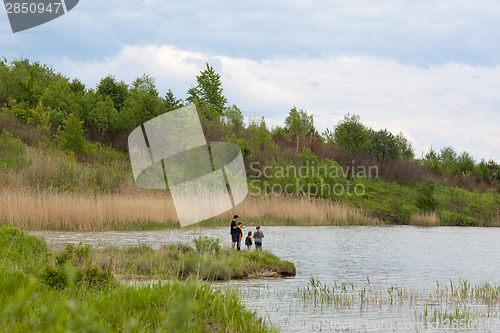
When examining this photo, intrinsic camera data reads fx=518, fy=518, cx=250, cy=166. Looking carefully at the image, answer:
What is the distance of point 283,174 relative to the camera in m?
48.5

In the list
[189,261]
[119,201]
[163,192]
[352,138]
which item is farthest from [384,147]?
[189,261]

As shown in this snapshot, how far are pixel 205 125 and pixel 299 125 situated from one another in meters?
18.7

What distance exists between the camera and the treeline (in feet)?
164

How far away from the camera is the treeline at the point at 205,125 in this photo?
4994 cm

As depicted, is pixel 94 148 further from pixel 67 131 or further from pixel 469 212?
pixel 469 212

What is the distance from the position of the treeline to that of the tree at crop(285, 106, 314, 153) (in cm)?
14

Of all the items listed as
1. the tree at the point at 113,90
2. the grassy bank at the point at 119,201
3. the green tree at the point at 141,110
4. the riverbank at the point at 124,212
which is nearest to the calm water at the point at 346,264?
the riverbank at the point at 124,212

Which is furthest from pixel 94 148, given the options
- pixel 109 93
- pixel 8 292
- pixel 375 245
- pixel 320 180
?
pixel 8 292

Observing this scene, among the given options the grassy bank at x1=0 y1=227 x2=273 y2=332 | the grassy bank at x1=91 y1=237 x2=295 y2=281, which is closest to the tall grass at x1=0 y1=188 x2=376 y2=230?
the grassy bank at x1=91 y1=237 x2=295 y2=281

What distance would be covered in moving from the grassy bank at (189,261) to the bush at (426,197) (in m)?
36.9

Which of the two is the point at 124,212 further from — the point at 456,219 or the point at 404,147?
the point at 404,147

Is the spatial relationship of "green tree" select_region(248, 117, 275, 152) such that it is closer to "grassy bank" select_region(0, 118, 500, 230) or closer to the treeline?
the treeline

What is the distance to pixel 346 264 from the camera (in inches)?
749

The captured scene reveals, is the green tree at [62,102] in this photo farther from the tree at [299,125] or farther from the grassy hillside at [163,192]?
the tree at [299,125]
